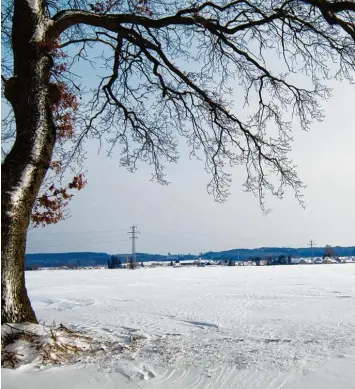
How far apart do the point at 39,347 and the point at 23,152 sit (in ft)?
7.70

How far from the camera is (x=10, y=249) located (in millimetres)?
4895

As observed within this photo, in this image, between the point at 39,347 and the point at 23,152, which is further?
the point at 23,152

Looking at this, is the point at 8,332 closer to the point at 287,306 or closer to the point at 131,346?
the point at 131,346

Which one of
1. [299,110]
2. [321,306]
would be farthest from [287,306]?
[299,110]

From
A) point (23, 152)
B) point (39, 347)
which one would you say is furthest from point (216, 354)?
point (23, 152)

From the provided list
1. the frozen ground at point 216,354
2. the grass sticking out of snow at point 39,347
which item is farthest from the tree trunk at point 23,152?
the frozen ground at point 216,354

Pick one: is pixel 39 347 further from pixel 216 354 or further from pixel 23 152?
pixel 23 152

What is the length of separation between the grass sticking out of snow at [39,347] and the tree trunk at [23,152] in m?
0.25

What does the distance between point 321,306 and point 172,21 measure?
6849 mm

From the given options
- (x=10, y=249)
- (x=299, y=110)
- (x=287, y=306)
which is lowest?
(x=287, y=306)

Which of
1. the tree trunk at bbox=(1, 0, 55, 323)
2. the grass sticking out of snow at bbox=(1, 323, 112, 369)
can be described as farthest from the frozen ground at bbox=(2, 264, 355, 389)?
the tree trunk at bbox=(1, 0, 55, 323)

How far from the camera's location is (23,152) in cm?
533

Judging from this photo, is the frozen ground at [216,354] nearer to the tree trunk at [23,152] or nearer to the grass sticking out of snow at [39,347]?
the grass sticking out of snow at [39,347]

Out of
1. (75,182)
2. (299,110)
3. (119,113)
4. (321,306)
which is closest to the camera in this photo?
(75,182)
